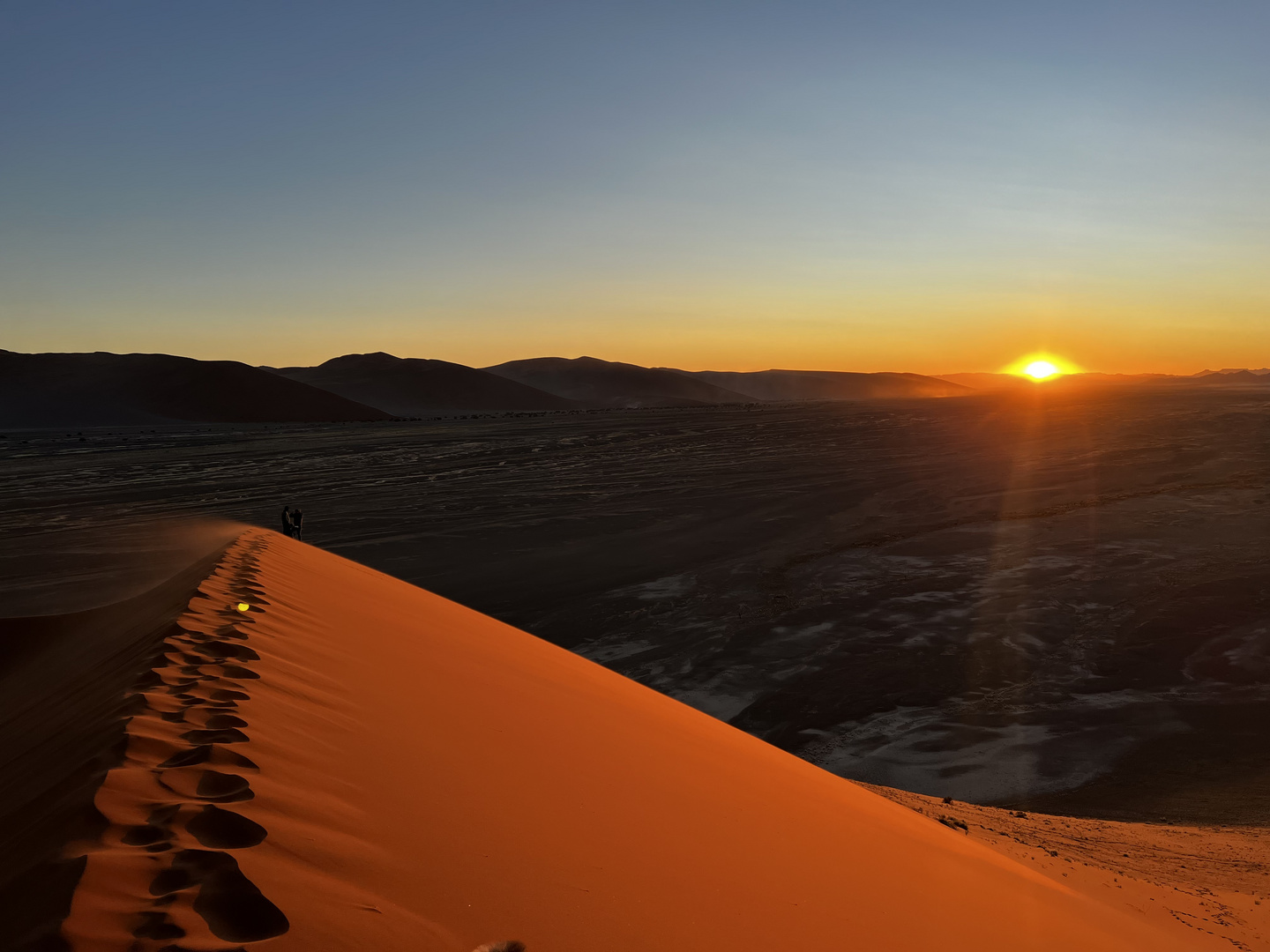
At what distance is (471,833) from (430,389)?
136863 millimetres

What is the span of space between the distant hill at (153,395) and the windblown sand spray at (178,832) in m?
86.4

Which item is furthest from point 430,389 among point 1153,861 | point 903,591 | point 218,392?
point 1153,861

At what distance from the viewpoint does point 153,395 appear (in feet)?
305

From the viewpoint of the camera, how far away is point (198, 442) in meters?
44.8

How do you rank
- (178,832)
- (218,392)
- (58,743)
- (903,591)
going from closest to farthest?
(178,832) < (58,743) < (903,591) < (218,392)

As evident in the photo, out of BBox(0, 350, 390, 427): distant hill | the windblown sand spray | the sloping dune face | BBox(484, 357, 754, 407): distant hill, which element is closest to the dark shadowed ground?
the sloping dune face

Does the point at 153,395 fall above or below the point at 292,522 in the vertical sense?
above

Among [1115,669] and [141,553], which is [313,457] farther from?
[1115,669]

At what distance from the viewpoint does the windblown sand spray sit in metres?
1.45

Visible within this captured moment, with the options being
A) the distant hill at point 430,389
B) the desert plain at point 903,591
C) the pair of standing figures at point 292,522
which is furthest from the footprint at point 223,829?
the distant hill at point 430,389

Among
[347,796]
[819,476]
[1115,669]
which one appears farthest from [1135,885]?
[819,476]

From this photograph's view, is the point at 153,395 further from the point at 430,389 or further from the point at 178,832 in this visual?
the point at 178,832

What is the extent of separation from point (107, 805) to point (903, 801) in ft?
15.3

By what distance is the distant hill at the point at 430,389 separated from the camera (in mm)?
129000
